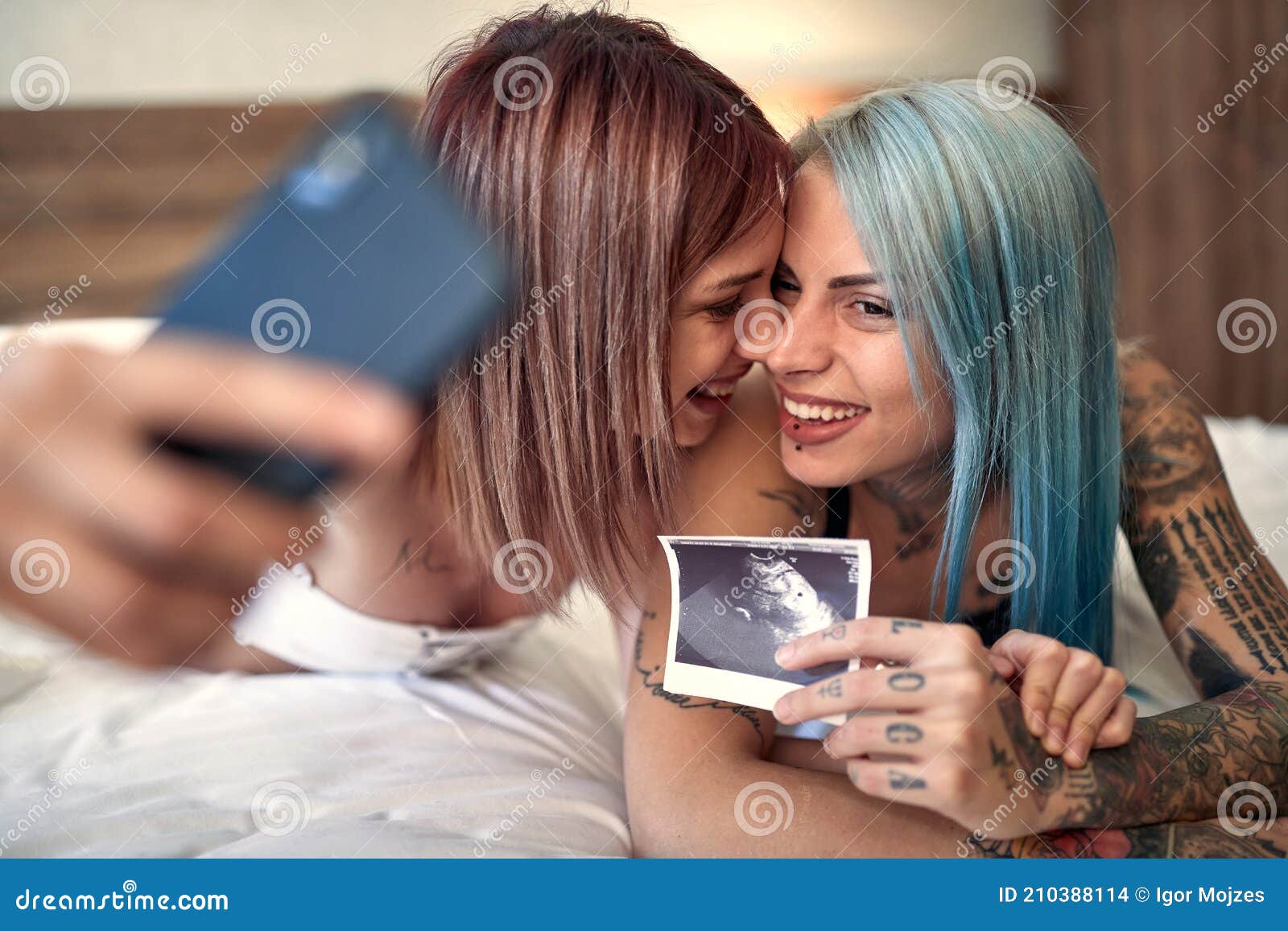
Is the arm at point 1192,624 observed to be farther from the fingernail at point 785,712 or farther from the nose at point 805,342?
the nose at point 805,342

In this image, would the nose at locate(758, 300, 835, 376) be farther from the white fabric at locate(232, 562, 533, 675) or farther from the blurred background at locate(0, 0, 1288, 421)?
the white fabric at locate(232, 562, 533, 675)

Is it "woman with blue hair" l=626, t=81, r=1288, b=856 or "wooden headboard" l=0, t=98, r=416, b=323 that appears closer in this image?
→ "woman with blue hair" l=626, t=81, r=1288, b=856

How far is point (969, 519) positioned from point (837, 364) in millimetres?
234

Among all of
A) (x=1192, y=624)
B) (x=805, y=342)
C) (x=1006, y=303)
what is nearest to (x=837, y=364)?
(x=805, y=342)

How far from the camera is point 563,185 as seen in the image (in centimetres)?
93

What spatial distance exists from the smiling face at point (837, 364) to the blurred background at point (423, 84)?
6.6 inches

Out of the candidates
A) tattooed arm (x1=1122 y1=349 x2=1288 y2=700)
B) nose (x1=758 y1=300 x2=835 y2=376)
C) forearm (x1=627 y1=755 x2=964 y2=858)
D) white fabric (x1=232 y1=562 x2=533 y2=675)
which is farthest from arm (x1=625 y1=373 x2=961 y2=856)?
tattooed arm (x1=1122 y1=349 x2=1288 y2=700)

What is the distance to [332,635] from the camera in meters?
1.24

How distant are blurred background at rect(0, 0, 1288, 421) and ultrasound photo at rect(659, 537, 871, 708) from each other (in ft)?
1.74

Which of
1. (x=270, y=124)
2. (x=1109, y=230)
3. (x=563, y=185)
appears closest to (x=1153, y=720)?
(x=1109, y=230)

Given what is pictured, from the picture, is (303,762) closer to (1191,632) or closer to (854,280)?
(854,280)

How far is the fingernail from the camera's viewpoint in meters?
0.75

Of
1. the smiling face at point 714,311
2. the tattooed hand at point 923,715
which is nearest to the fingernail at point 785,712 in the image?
the tattooed hand at point 923,715

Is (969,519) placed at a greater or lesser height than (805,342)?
lesser
